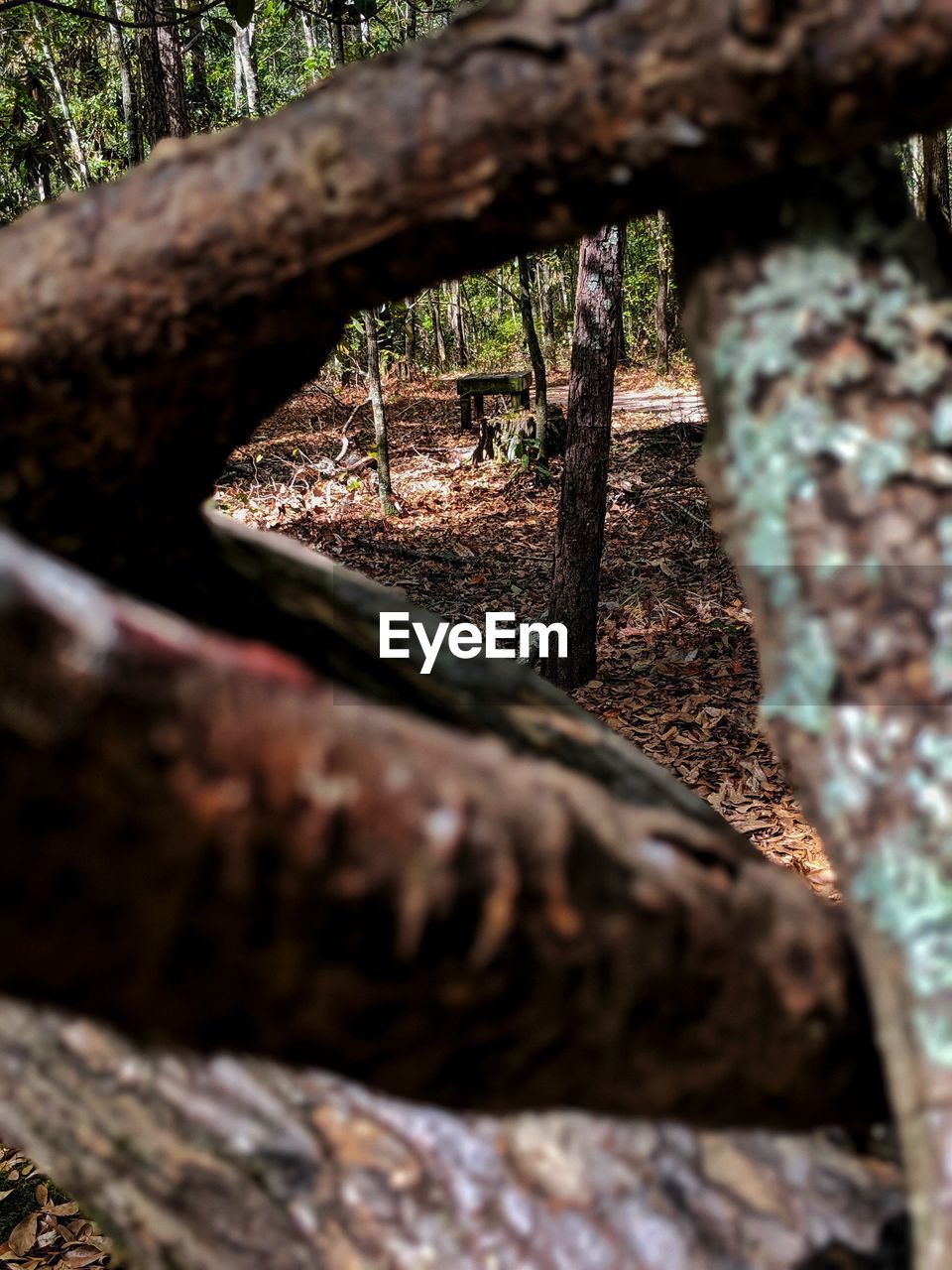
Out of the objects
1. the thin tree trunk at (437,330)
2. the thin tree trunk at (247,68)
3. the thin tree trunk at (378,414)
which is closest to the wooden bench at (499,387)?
the thin tree trunk at (378,414)

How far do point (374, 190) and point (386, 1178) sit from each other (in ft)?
3.87

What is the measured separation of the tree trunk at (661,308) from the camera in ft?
62.6

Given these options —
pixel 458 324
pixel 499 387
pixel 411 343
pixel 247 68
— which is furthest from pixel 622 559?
pixel 247 68

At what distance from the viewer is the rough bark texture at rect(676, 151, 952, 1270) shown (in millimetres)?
1077

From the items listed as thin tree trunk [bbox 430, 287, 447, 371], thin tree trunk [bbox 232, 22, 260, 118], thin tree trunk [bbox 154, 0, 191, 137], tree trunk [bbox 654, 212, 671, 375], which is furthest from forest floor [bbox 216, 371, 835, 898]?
thin tree trunk [bbox 232, 22, 260, 118]

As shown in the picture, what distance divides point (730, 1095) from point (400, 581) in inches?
300

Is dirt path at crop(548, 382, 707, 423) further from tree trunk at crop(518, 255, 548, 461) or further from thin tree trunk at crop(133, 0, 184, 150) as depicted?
thin tree trunk at crop(133, 0, 184, 150)

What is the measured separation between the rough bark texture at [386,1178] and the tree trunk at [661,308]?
18.1 metres

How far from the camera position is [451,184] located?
1.07 m

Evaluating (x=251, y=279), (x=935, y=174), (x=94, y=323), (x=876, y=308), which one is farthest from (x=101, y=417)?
(x=935, y=174)

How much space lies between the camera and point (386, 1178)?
1362 millimetres

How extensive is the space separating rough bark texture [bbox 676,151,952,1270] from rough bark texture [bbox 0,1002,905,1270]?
0.71ft

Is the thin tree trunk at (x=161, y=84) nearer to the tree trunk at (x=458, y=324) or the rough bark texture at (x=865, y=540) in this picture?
the rough bark texture at (x=865, y=540)

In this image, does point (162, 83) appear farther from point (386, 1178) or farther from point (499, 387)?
point (386, 1178)
